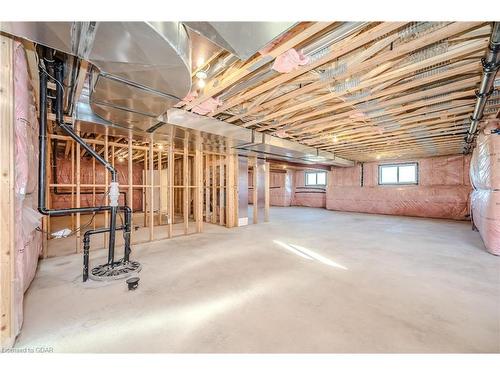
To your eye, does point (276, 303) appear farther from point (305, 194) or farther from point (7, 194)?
point (305, 194)

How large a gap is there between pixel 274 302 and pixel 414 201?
26.0 feet

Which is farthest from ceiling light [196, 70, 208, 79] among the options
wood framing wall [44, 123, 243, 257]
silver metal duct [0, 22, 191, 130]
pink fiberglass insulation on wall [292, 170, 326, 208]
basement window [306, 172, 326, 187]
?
A: basement window [306, 172, 326, 187]

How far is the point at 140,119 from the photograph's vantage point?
2.62 metres

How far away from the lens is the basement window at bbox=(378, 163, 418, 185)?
7.69 metres

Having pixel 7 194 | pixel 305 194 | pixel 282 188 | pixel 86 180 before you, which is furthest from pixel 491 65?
pixel 86 180

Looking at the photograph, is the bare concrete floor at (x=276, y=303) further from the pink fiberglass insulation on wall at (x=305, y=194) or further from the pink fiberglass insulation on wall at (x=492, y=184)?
the pink fiberglass insulation on wall at (x=305, y=194)

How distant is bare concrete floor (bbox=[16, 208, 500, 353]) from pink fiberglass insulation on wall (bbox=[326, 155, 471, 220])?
14.6 ft

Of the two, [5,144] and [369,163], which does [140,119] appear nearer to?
[5,144]

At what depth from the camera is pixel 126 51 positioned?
4.24 feet

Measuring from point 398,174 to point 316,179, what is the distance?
11.7ft

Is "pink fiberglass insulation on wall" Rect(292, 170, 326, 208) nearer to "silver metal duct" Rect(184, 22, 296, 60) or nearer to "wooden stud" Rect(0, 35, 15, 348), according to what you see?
"silver metal duct" Rect(184, 22, 296, 60)

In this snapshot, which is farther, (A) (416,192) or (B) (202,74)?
(A) (416,192)

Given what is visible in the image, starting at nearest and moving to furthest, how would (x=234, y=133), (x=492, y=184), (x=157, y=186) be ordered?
(x=492, y=184), (x=234, y=133), (x=157, y=186)

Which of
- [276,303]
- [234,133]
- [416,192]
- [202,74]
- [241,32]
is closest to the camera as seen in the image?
[241,32]
